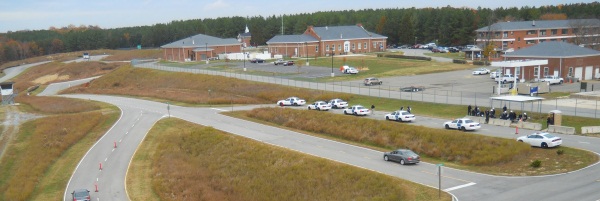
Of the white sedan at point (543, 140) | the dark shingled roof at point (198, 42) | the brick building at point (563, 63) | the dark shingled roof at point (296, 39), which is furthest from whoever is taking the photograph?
the dark shingled roof at point (198, 42)

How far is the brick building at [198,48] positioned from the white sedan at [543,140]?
287 ft

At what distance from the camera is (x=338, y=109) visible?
55594mm

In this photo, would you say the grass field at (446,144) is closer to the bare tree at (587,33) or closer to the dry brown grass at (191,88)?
the dry brown grass at (191,88)

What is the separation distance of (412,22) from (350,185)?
397 feet

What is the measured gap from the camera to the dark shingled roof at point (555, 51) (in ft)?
219

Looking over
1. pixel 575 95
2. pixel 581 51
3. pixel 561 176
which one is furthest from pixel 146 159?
pixel 581 51

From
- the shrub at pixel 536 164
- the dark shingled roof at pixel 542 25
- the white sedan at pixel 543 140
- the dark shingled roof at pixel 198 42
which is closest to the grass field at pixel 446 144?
the shrub at pixel 536 164

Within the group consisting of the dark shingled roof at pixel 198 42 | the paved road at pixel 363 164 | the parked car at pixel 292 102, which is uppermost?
the dark shingled roof at pixel 198 42

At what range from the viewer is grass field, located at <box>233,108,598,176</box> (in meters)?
31.3

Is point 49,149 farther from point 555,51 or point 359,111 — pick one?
point 555,51

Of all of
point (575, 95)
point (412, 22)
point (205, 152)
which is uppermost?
point (412, 22)

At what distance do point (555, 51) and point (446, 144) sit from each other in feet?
128

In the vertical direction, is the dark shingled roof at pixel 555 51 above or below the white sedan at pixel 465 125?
above

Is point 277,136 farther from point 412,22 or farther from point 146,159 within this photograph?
point 412,22
